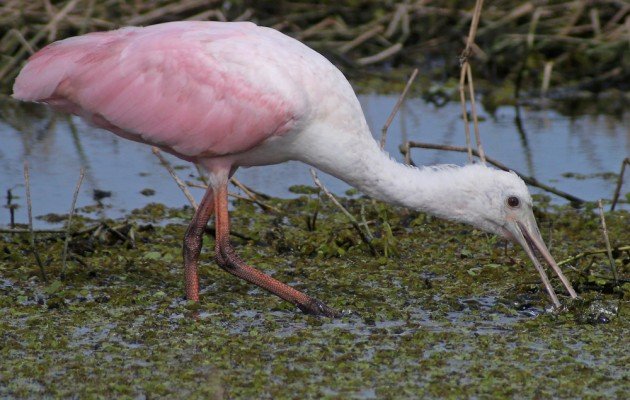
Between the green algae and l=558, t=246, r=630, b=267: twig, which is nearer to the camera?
the green algae

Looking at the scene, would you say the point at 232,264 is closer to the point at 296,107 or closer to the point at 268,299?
the point at 268,299

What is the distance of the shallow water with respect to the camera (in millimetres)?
10391

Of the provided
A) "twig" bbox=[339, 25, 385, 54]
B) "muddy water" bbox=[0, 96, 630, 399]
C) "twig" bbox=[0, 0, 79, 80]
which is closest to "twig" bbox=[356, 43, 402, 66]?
"twig" bbox=[339, 25, 385, 54]

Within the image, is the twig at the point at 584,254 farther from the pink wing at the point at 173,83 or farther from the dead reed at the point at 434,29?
the dead reed at the point at 434,29

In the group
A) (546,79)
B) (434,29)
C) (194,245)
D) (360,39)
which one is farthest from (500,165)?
(434,29)

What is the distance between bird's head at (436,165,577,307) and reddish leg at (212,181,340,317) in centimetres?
95

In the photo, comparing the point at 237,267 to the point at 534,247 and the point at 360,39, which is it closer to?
the point at 534,247

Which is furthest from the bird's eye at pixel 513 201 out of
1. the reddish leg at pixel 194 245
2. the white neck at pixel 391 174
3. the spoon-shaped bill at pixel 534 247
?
the reddish leg at pixel 194 245

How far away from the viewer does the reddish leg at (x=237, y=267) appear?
7.28 meters

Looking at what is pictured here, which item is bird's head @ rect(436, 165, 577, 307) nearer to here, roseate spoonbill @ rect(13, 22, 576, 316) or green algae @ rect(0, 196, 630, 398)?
roseate spoonbill @ rect(13, 22, 576, 316)

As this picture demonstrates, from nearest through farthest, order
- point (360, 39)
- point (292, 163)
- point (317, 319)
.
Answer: point (317, 319) → point (292, 163) → point (360, 39)

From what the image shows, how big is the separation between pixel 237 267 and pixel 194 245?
1.01ft

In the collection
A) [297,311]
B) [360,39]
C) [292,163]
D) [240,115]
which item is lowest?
[292,163]

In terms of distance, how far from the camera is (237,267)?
24.8ft
